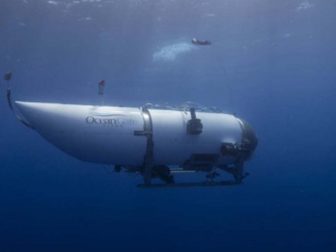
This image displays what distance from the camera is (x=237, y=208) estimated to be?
38.1 metres

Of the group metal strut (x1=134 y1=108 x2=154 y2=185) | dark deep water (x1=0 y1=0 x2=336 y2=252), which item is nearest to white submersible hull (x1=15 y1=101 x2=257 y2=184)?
metal strut (x1=134 y1=108 x2=154 y2=185)

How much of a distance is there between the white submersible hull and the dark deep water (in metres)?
11.6

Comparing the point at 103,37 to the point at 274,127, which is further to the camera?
the point at 274,127

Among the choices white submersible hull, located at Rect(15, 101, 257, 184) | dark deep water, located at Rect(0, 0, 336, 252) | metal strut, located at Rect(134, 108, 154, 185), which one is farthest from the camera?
dark deep water, located at Rect(0, 0, 336, 252)

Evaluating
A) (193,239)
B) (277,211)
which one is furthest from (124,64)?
(277,211)

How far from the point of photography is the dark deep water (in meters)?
20.9

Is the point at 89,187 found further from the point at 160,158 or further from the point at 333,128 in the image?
the point at 160,158

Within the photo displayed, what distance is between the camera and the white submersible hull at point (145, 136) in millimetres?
7969

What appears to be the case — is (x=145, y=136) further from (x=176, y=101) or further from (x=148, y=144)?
(x=176, y=101)

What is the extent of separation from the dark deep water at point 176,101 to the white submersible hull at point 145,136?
456 inches

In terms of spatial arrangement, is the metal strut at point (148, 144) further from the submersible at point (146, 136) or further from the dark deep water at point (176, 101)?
the dark deep water at point (176, 101)

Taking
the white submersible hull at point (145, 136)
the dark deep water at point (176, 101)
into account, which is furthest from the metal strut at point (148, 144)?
the dark deep water at point (176, 101)

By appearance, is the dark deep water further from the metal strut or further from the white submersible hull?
the metal strut

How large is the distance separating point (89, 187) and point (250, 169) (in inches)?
834
